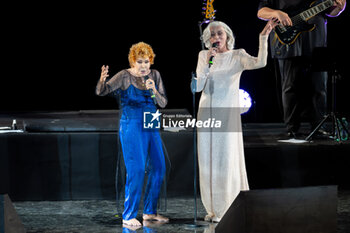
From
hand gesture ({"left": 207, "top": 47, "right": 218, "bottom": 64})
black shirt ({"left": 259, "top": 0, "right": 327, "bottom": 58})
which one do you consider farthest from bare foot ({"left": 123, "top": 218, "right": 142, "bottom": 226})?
black shirt ({"left": 259, "top": 0, "right": 327, "bottom": 58})

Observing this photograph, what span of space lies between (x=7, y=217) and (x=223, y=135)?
5.69 feet

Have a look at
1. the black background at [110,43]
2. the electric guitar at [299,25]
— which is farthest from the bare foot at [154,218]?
the black background at [110,43]

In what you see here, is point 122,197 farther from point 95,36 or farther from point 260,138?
point 95,36

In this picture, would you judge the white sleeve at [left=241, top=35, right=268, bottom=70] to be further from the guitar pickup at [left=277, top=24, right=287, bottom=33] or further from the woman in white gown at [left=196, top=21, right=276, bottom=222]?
the guitar pickup at [left=277, top=24, right=287, bottom=33]

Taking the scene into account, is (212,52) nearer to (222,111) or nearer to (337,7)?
(222,111)

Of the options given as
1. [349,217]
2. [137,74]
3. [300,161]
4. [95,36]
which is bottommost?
[349,217]

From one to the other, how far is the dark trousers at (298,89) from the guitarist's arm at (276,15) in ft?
1.74

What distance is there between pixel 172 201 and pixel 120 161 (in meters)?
0.94

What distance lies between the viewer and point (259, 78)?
782 cm

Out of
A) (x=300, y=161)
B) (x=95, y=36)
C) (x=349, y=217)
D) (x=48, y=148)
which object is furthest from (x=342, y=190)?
(x=95, y=36)

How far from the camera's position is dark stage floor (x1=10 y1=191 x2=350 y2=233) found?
14.3 feet

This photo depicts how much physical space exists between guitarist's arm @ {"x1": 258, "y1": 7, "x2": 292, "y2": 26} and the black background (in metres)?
2.24

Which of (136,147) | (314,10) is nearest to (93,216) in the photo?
(136,147)

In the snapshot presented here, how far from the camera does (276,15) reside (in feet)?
17.1
